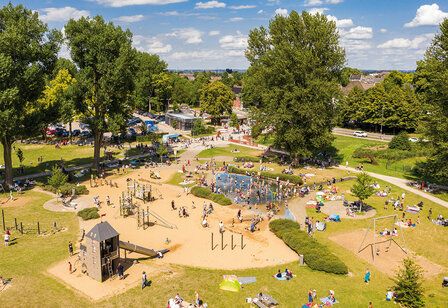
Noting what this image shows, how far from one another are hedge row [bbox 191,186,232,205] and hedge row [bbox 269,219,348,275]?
8.83 meters

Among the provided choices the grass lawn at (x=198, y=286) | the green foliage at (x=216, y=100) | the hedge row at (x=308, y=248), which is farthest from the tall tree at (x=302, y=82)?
the green foliage at (x=216, y=100)

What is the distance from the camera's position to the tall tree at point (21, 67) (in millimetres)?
44500

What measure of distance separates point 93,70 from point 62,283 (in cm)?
3484

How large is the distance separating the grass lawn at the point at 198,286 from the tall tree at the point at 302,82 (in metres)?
28.3

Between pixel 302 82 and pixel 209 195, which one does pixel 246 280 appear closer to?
pixel 209 195

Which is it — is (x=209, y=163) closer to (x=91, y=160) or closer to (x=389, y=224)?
(x=91, y=160)

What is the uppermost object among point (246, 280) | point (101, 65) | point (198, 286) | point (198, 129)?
point (101, 65)

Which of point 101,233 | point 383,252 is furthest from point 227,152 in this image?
point 101,233

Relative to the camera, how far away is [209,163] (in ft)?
214

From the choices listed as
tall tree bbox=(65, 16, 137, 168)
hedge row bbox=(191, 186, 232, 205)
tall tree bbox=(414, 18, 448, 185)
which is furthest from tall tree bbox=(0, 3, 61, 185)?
tall tree bbox=(414, 18, 448, 185)

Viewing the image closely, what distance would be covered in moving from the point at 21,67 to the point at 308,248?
129 feet

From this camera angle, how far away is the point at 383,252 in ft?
112

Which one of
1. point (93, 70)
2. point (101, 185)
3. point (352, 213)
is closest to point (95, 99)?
point (93, 70)

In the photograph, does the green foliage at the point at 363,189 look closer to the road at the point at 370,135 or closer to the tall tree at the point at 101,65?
the tall tree at the point at 101,65
